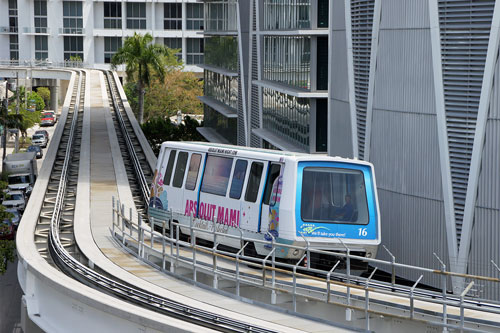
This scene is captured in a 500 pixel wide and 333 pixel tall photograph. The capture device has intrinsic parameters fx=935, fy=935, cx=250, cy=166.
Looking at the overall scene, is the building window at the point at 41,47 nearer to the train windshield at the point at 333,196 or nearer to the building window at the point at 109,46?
the building window at the point at 109,46

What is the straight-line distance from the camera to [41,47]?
366 ft

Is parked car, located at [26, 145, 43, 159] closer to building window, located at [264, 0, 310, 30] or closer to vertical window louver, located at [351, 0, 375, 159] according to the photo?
building window, located at [264, 0, 310, 30]

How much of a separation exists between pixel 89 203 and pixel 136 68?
155 feet

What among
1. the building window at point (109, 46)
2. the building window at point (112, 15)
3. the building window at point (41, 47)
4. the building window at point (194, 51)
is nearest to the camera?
the building window at point (41, 47)

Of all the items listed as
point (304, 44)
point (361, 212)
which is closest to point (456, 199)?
point (361, 212)

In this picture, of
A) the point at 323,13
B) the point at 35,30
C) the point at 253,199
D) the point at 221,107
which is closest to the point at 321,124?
the point at 323,13

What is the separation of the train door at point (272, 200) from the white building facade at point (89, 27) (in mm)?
92366

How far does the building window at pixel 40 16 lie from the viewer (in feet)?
363

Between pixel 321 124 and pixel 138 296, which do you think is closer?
pixel 138 296

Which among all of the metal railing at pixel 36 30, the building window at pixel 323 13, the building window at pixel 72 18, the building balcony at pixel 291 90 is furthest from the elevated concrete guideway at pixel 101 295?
the building window at pixel 72 18

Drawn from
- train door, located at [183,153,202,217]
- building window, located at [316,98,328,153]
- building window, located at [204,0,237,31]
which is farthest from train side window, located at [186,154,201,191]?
building window, located at [204,0,237,31]

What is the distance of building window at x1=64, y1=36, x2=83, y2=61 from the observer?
112000 mm

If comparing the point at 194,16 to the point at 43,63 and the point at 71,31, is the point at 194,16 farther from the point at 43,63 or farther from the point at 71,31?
the point at 43,63

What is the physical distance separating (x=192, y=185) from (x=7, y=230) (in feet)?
49.4
